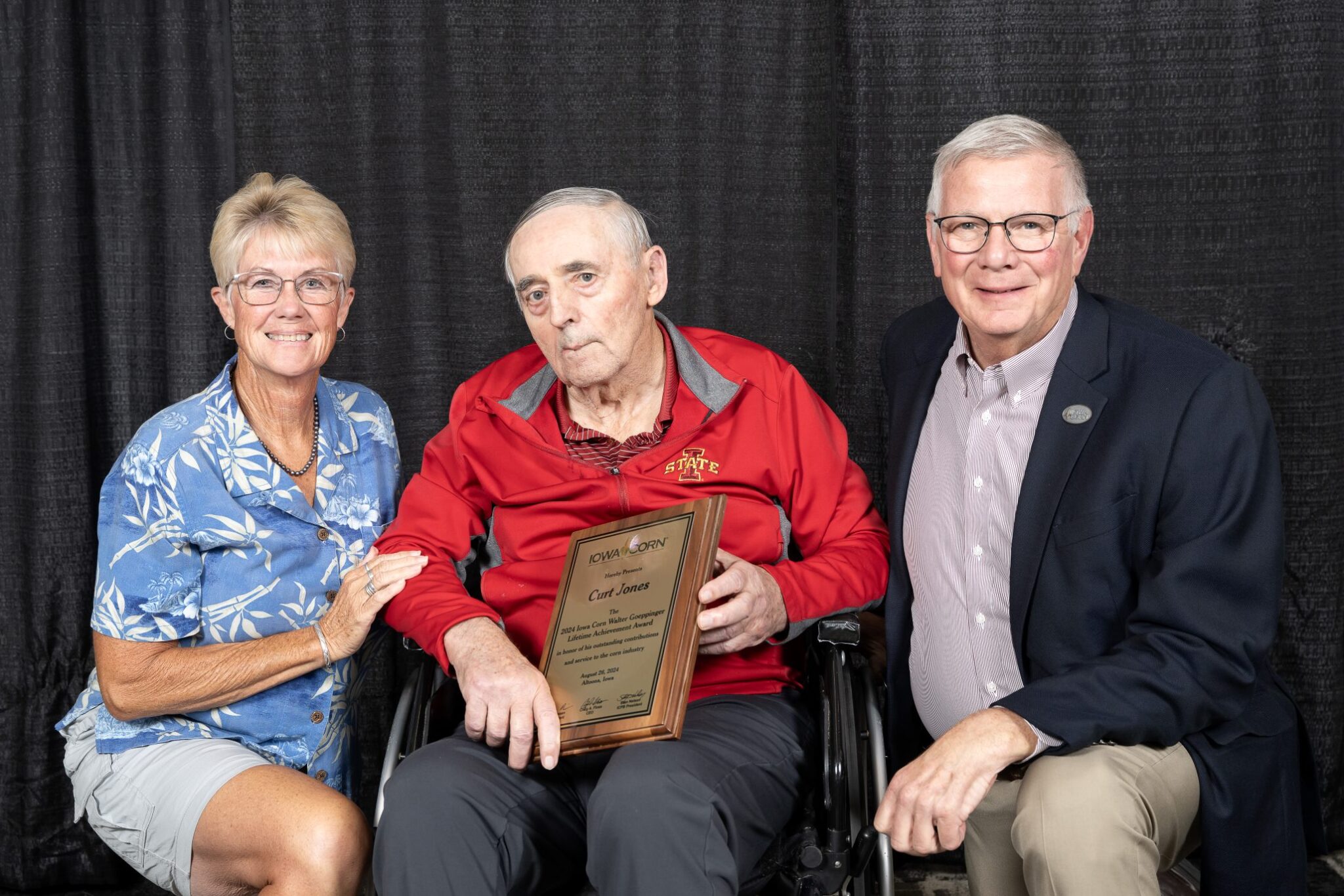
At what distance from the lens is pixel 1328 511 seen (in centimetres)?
292

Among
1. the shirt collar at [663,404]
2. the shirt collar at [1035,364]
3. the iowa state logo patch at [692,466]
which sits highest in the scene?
the shirt collar at [1035,364]

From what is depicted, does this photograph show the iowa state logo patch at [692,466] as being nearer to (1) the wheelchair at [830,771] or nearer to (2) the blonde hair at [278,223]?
(1) the wheelchair at [830,771]

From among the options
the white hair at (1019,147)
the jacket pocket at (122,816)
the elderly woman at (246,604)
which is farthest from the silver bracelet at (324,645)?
the white hair at (1019,147)

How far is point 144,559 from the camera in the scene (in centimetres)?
219

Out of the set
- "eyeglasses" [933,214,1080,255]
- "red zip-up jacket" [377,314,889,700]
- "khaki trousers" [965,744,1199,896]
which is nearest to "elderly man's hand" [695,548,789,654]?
"red zip-up jacket" [377,314,889,700]

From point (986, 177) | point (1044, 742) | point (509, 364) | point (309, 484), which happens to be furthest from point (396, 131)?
point (1044, 742)

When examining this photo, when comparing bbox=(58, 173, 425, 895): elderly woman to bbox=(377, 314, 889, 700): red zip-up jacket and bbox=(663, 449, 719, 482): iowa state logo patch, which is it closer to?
bbox=(377, 314, 889, 700): red zip-up jacket

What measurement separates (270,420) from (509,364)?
48 cm

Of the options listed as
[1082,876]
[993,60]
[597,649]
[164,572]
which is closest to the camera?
[1082,876]

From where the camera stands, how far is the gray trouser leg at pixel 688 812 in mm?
1816

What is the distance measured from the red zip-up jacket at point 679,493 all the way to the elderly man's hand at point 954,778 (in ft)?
1.62

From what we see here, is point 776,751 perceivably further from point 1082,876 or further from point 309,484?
point 309,484

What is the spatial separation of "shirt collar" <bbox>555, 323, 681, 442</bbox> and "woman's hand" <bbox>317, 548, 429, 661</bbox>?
0.38m

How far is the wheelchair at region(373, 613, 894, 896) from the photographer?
6.49ft
